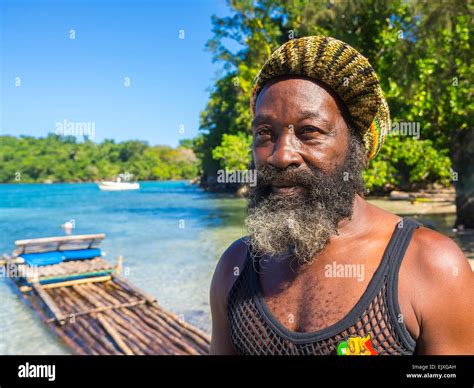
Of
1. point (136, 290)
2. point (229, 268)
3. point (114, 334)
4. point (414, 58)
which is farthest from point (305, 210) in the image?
point (414, 58)

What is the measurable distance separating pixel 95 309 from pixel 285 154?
8433 millimetres

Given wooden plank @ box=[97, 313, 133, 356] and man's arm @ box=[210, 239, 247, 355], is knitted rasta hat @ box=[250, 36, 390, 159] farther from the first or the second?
wooden plank @ box=[97, 313, 133, 356]

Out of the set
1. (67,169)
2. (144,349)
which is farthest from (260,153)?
(67,169)

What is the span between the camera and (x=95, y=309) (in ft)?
29.2

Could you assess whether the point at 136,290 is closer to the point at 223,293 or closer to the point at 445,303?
the point at 223,293

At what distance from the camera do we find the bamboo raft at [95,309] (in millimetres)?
7156

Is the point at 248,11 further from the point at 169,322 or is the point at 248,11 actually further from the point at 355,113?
the point at 355,113

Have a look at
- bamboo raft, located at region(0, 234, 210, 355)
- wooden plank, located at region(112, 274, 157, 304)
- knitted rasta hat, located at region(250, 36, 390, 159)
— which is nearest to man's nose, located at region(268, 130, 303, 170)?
knitted rasta hat, located at region(250, 36, 390, 159)

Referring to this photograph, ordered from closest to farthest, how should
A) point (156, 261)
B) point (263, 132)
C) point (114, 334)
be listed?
point (263, 132)
point (114, 334)
point (156, 261)

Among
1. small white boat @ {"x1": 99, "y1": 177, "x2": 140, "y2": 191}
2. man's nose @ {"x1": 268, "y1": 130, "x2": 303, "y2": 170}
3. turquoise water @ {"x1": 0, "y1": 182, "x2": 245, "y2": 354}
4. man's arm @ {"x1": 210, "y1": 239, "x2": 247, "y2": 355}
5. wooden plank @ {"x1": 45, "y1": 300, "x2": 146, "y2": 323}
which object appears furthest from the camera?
small white boat @ {"x1": 99, "y1": 177, "x2": 140, "y2": 191}

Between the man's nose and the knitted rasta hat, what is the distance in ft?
0.91

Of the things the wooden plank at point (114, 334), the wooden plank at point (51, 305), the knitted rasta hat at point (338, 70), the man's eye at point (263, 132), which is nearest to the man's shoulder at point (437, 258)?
the knitted rasta hat at point (338, 70)

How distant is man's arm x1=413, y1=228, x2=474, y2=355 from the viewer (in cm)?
140

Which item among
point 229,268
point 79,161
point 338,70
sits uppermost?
point 79,161
